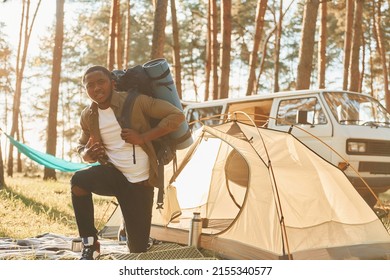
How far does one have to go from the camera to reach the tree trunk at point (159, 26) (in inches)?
300

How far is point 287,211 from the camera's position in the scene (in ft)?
14.7

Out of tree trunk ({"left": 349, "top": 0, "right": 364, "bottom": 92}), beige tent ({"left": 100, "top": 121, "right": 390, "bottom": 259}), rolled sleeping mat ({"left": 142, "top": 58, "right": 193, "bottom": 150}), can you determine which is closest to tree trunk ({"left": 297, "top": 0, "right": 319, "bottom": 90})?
tree trunk ({"left": 349, "top": 0, "right": 364, "bottom": 92})

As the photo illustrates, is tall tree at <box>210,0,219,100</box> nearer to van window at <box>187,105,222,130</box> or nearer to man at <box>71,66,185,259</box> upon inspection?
van window at <box>187,105,222,130</box>

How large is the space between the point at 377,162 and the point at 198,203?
294cm

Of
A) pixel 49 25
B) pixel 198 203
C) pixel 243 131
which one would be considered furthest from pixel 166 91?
pixel 49 25

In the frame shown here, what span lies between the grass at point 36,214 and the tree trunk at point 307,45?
4343mm

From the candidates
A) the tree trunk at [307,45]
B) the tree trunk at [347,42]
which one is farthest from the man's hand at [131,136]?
the tree trunk at [347,42]

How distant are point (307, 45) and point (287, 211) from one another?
5.60m

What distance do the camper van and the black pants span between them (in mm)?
3217

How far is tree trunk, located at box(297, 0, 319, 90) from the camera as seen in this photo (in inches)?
366

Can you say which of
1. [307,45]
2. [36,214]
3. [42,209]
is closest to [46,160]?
[42,209]

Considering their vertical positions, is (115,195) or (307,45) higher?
(307,45)

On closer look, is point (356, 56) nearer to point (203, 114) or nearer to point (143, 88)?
point (203, 114)

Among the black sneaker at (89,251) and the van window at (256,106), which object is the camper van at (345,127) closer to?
the van window at (256,106)
